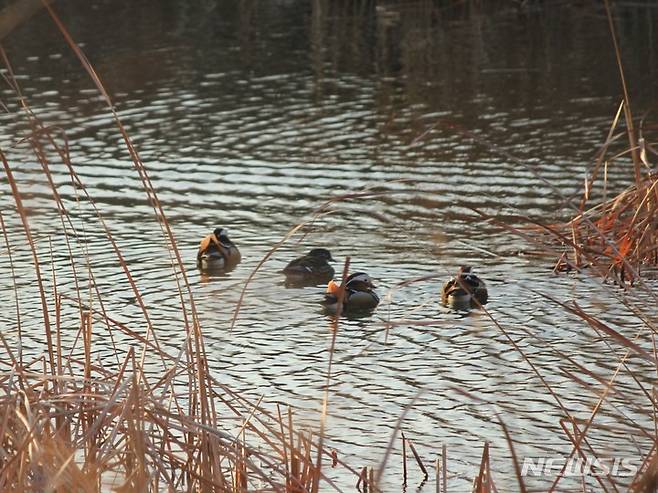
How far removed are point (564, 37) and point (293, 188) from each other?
375 inches

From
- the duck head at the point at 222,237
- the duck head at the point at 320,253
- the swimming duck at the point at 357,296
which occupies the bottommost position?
the swimming duck at the point at 357,296

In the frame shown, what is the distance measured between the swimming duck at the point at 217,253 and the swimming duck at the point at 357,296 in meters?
0.95

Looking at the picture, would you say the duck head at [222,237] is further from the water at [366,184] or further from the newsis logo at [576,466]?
the newsis logo at [576,466]

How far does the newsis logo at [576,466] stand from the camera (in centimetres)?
520

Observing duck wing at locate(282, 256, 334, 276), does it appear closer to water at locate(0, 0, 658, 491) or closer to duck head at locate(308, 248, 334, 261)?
duck head at locate(308, 248, 334, 261)

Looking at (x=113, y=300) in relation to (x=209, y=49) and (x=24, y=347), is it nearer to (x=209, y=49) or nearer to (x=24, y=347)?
(x=24, y=347)

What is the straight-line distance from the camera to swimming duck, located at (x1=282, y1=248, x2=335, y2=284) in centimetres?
848

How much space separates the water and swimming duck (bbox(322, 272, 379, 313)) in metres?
0.11

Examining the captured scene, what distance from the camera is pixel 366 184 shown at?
36.4 ft

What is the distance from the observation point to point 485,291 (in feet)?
26.1

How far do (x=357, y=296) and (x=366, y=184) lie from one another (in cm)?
317

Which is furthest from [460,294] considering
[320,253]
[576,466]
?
[576,466]

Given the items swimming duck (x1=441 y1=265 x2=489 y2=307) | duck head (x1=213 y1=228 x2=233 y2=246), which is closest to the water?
swimming duck (x1=441 y1=265 x2=489 y2=307)

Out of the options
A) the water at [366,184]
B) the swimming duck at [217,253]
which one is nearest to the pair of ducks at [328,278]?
the swimming duck at [217,253]
